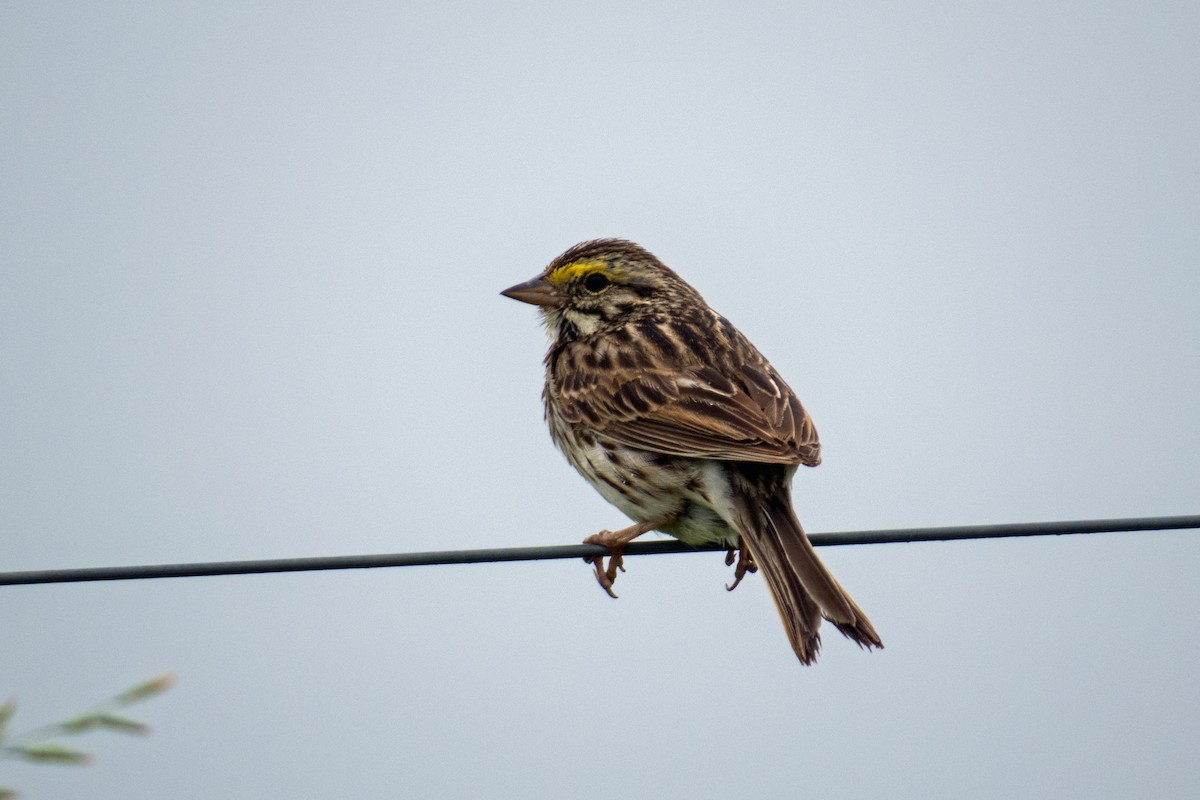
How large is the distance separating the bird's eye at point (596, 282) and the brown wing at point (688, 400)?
56 cm

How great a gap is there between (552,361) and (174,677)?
619 centimetres

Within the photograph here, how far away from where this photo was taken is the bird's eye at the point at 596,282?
26.5 feet

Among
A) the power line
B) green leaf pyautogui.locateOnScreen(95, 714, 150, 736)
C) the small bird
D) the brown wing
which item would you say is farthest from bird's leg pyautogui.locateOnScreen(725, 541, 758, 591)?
green leaf pyautogui.locateOnScreen(95, 714, 150, 736)

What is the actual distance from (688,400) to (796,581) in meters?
1.25

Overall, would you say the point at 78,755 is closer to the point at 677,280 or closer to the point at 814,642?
the point at 814,642

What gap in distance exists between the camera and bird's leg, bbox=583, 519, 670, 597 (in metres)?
6.49

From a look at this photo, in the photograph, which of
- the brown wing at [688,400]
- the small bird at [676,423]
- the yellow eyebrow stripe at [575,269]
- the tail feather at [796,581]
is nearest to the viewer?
the tail feather at [796,581]

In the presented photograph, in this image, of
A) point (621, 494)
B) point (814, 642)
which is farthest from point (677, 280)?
point (814, 642)

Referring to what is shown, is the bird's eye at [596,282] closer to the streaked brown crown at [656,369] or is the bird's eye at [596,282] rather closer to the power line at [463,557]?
the streaked brown crown at [656,369]

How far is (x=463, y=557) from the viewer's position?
476 centimetres

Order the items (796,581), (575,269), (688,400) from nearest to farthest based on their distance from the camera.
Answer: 1. (796,581)
2. (688,400)
3. (575,269)

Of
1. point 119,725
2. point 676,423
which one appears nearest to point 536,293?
point 676,423

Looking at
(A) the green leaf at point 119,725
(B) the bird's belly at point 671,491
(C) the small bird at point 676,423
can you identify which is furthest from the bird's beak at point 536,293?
(A) the green leaf at point 119,725

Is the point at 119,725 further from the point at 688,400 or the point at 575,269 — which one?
the point at 575,269
